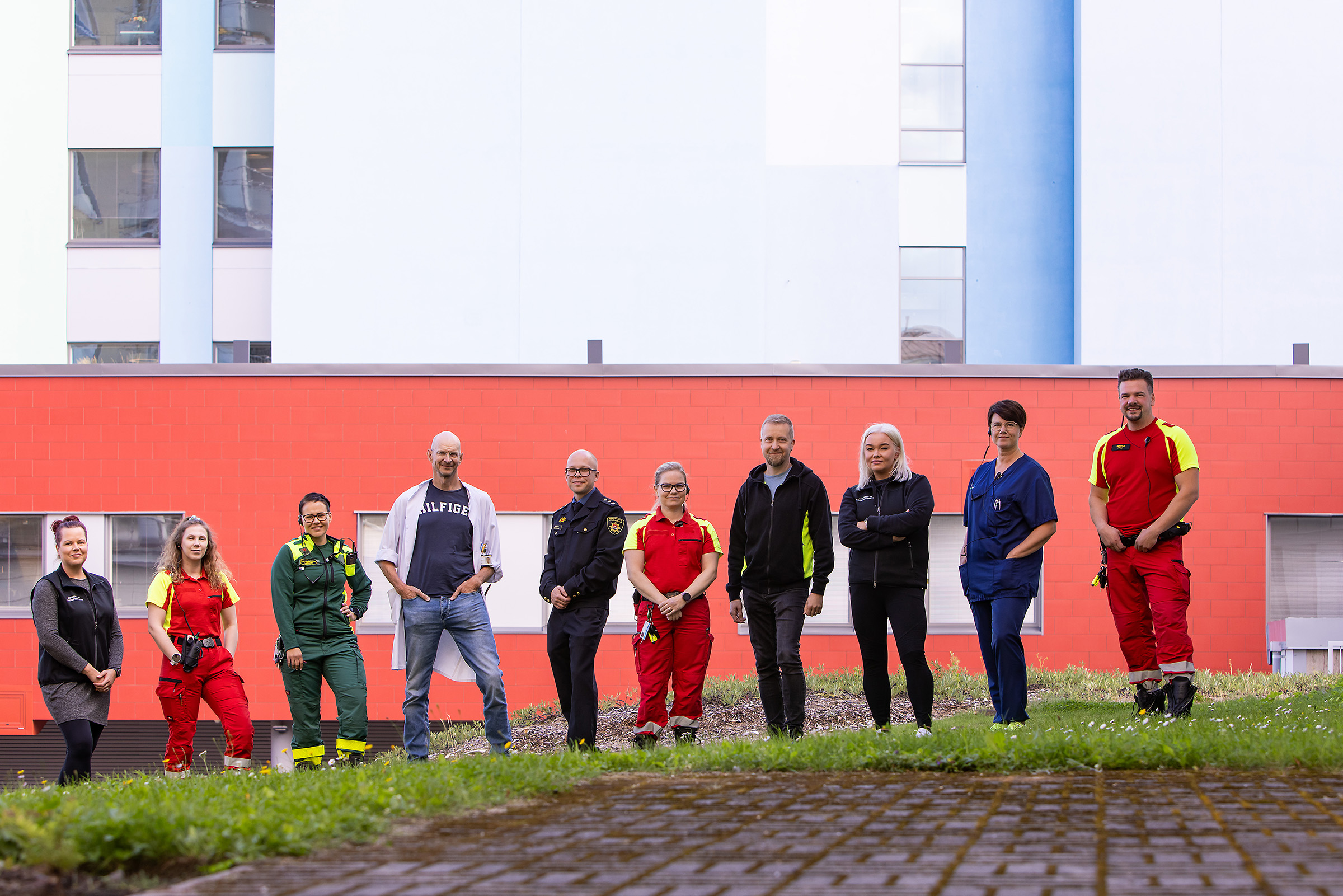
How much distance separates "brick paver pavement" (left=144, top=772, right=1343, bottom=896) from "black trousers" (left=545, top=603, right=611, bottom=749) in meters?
2.60

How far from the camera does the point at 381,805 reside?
13.4 ft

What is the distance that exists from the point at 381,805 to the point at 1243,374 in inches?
465

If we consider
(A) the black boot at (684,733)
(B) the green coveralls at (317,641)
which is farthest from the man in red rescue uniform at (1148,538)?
(B) the green coveralls at (317,641)

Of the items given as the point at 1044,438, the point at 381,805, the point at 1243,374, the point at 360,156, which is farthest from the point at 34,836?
the point at 360,156

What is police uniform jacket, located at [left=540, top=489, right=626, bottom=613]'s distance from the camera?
7.30 metres

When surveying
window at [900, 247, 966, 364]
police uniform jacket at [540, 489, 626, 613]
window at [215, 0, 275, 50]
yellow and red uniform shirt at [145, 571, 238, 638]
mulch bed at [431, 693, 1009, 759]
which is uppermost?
window at [215, 0, 275, 50]

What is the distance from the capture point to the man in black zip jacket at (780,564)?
22.3 ft

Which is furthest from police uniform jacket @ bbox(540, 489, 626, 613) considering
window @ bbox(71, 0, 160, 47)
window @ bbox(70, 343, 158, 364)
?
window @ bbox(71, 0, 160, 47)

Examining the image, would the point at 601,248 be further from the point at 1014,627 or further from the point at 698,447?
the point at 1014,627

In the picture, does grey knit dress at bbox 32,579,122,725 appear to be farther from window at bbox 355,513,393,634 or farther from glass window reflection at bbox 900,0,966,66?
glass window reflection at bbox 900,0,966,66

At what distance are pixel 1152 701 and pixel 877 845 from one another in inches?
167

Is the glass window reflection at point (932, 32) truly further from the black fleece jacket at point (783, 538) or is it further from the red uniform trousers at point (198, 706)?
the red uniform trousers at point (198, 706)

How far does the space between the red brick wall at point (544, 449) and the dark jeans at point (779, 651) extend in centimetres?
601

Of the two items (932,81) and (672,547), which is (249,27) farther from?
(672,547)
